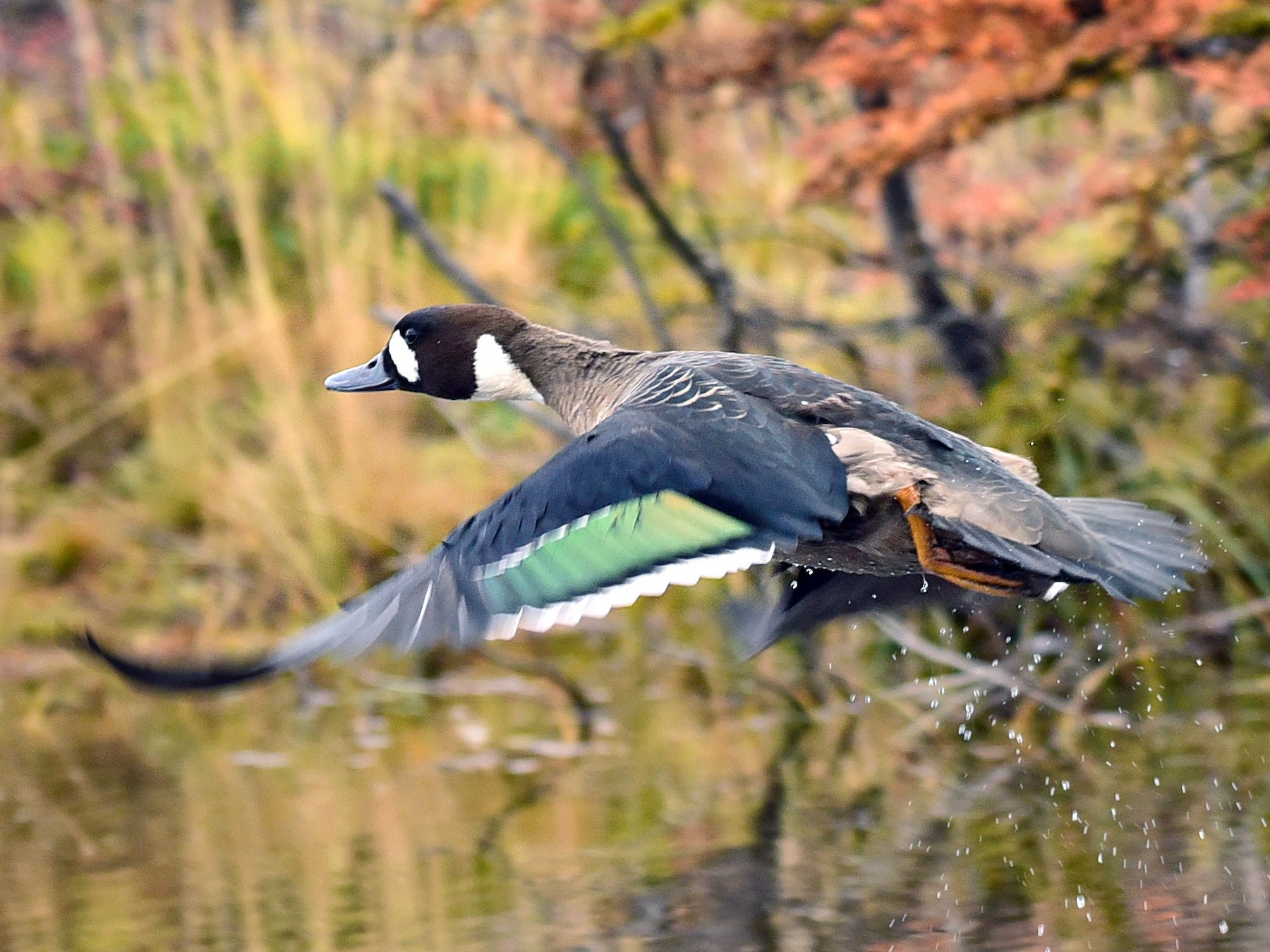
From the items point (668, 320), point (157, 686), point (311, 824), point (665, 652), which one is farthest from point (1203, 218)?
point (157, 686)

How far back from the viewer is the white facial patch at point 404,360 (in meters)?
4.61

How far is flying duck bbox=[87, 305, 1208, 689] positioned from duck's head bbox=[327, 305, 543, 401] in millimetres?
515

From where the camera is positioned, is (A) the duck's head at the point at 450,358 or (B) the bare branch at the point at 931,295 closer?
(A) the duck's head at the point at 450,358

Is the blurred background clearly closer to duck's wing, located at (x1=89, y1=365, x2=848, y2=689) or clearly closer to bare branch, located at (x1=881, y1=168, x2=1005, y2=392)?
bare branch, located at (x1=881, y1=168, x2=1005, y2=392)

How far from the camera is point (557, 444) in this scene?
22.4ft

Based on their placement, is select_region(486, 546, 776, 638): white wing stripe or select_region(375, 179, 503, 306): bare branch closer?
select_region(486, 546, 776, 638): white wing stripe

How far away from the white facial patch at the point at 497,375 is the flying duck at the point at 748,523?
0.44 metres

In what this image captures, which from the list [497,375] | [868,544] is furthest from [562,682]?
[868,544]

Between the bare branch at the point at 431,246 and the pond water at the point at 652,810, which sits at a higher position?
the bare branch at the point at 431,246

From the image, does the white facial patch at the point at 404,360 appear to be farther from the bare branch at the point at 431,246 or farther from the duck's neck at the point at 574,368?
the bare branch at the point at 431,246

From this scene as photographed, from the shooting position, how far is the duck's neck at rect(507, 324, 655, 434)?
4.25m

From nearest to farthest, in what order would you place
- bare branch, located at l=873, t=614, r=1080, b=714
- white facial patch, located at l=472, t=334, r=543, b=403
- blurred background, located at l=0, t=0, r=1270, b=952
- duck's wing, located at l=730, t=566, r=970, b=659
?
duck's wing, located at l=730, t=566, r=970, b=659, blurred background, located at l=0, t=0, r=1270, b=952, white facial patch, located at l=472, t=334, r=543, b=403, bare branch, located at l=873, t=614, r=1080, b=714

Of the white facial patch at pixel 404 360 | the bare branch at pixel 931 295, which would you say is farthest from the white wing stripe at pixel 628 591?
the bare branch at pixel 931 295

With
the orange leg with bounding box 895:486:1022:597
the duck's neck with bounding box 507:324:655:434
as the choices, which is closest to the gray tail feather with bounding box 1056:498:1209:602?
the orange leg with bounding box 895:486:1022:597
